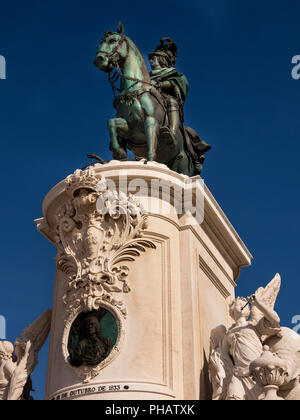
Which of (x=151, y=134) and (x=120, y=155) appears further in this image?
(x=120, y=155)

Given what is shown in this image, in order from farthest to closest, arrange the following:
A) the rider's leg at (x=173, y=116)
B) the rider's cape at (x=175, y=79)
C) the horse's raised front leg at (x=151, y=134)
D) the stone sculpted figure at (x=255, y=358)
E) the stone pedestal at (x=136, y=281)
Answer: the rider's cape at (x=175, y=79)
the rider's leg at (x=173, y=116)
the horse's raised front leg at (x=151, y=134)
the stone pedestal at (x=136, y=281)
the stone sculpted figure at (x=255, y=358)

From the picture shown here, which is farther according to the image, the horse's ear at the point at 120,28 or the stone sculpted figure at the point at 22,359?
the horse's ear at the point at 120,28

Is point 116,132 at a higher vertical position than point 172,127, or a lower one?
lower

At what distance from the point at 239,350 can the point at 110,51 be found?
6.94 meters

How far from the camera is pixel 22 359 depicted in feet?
41.8

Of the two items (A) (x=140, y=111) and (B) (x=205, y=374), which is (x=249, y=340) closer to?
(B) (x=205, y=374)

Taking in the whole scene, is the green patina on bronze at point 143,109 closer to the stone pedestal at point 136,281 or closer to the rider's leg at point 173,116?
the rider's leg at point 173,116

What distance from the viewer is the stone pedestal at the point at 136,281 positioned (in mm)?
11375

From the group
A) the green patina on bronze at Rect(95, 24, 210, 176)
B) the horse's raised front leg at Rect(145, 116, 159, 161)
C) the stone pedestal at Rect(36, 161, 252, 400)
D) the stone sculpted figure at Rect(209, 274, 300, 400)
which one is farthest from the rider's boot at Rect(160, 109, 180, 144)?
the stone sculpted figure at Rect(209, 274, 300, 400)

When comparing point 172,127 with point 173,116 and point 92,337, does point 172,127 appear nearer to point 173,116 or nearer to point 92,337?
point 173,116

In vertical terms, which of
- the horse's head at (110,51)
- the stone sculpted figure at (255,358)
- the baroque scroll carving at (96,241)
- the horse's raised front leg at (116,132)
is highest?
the horse's head at (110,51)

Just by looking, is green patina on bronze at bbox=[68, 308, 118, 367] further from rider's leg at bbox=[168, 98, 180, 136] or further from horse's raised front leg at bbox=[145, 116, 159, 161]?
rider's leg at bbox=[168, 98, 180, 136]

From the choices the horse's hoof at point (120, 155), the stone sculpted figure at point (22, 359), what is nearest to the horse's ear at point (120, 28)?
the horse's hoof at point (120, 155)

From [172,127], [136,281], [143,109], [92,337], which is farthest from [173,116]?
[92,337]
